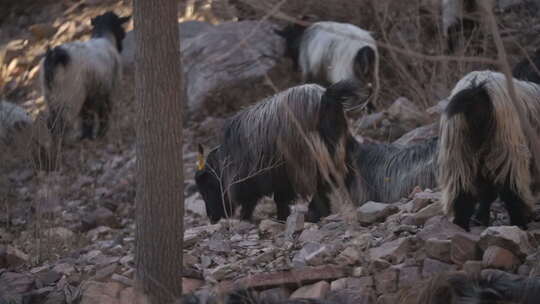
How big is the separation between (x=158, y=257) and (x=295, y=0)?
838cm

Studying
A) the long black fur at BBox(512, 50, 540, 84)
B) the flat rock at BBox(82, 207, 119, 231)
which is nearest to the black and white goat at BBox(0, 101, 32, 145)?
the flat rock at BBox(82, 207, 119, 231)

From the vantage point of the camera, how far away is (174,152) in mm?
5289

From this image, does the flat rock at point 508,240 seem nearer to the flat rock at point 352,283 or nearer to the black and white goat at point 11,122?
the flat rock at point 352,283

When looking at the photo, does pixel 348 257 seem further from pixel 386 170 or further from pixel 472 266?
pixel 386 170

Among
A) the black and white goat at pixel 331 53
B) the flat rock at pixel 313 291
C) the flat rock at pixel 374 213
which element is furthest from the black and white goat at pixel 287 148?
the black and white goat at pixel 331 53

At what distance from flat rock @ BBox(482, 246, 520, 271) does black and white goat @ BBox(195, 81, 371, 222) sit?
2.27 meters

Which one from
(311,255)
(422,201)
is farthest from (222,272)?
(422,201)

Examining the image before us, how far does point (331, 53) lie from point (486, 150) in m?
6.72

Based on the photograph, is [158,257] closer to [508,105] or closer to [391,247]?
[391,247]

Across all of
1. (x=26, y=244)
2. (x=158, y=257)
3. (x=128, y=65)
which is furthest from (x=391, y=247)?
(x=128, y=65)

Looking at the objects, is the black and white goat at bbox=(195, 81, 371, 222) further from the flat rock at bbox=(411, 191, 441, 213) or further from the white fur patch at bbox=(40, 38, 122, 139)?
the white fur patch at bbox=(40, 38, 122, 139)

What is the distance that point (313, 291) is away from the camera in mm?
5129

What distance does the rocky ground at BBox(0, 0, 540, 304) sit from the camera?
5.09 metres

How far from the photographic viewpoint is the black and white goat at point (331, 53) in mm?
11008
